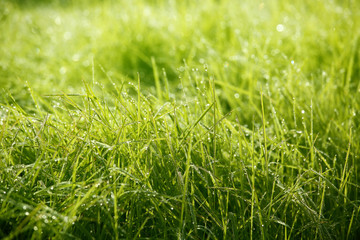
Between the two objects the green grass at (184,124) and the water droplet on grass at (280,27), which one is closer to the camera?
the green grass at (184,124)

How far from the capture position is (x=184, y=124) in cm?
114

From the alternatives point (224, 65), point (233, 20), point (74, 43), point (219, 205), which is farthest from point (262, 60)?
point (74, 43)

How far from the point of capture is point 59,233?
0.77m

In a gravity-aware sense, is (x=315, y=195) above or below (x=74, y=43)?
below

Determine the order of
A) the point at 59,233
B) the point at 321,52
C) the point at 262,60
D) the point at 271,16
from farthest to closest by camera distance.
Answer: the point at 271,16 < the point at 321,52 < the point at 262,60 < the point at 59,233

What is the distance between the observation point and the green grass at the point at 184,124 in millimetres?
893

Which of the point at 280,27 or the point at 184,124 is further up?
the point at 280,27

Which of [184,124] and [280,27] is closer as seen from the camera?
[184,124]

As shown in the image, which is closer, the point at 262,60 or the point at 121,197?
the point at 121,197

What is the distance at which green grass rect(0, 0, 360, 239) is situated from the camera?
2.93 feet

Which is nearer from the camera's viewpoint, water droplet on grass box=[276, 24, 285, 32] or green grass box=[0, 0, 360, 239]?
green grass box=[0, 0, 360, 239]

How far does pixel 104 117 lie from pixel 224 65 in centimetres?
94

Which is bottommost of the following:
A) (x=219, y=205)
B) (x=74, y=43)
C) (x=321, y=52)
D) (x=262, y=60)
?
(x=219, y=205)

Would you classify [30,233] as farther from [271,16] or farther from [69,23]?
[69,23]
